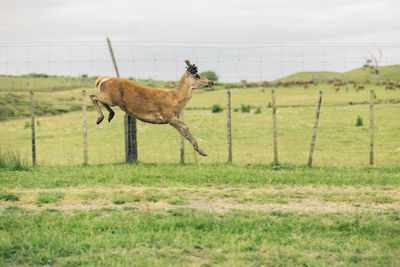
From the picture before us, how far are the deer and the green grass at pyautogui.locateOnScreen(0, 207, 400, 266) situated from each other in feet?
6.29

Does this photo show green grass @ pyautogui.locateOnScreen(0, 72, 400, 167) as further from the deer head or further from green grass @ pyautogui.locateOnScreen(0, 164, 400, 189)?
the deer head

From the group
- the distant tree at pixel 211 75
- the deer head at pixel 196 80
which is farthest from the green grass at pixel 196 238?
the distant tree at pixel 211 75

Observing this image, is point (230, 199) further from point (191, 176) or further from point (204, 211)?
point (191, 176)

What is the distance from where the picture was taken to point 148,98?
7.07 m

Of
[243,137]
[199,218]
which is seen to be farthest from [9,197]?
[243,137]

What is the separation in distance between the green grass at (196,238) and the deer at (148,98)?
192 centimetres

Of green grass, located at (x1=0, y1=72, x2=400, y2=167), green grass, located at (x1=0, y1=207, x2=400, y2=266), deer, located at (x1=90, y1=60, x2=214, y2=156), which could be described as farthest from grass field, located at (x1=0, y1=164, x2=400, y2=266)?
green grass, located at (x1=0, y1=72, x2=400, y2=167)

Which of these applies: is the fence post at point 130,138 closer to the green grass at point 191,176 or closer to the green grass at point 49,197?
the green grass at point 191,176

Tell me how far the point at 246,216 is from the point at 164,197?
2.60 m

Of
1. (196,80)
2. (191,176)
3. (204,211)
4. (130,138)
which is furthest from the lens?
(130,138)

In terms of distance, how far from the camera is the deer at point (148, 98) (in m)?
6.73

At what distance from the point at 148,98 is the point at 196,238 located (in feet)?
9.33

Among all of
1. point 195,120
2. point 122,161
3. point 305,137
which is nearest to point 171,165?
point 122,161

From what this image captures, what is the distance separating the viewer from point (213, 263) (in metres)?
7.48
